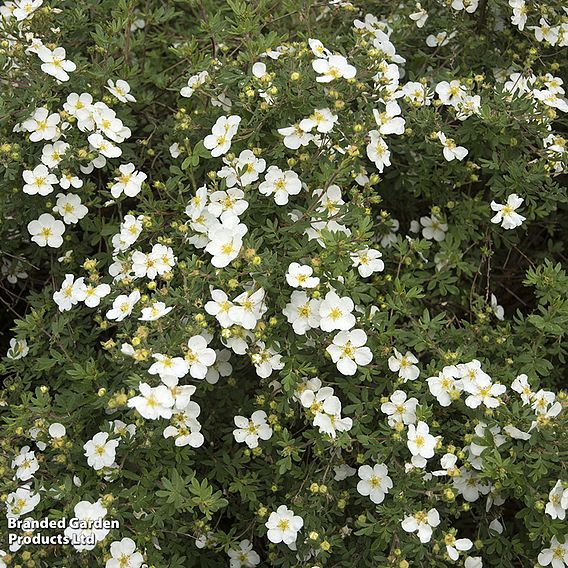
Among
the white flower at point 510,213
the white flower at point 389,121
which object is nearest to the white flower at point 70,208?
the white flower at point 389,121

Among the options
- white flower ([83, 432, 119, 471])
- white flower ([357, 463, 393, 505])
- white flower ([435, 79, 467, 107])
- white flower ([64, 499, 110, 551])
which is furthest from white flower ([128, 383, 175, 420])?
white flower ([435, 79, 467, 107])

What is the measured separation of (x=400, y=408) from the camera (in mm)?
2914

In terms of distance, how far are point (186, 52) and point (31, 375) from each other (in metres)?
1.53

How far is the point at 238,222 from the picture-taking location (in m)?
2.83

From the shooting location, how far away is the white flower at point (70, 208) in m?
3.24

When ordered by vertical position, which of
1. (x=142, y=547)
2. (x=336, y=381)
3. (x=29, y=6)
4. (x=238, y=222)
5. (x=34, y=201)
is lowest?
(x=142, y=547)

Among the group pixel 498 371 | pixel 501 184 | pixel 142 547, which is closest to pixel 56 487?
pixel 142 547

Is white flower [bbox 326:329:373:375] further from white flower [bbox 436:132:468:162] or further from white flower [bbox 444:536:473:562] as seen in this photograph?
white flower [bbox 436:132:468:162]

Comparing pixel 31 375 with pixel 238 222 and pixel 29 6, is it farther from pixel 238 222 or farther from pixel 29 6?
pixel 29 6

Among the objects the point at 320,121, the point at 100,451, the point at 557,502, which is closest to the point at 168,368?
the point at 100,451

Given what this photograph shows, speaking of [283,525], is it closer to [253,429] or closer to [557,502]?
[253,429]

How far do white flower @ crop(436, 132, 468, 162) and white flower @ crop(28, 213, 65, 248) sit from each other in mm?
1617

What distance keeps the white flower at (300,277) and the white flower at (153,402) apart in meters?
0.55

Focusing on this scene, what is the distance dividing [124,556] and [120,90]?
1884 mm
